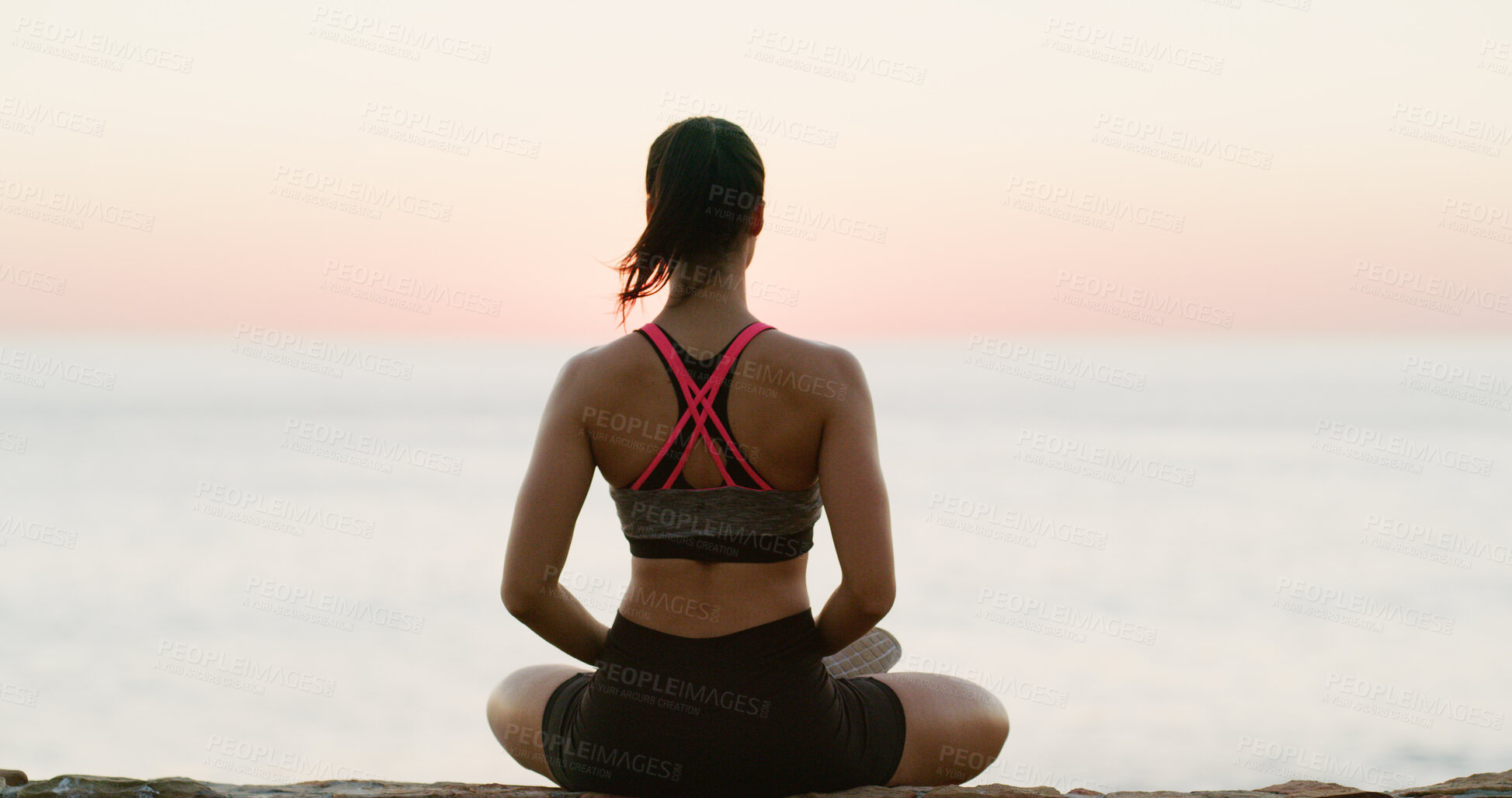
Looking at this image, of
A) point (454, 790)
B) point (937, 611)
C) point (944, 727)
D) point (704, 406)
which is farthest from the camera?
point (937, 611)

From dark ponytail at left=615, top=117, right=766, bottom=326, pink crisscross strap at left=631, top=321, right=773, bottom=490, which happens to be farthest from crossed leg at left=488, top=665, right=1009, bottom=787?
dark ponytail at left=615, top=117, right=766, bottom=326

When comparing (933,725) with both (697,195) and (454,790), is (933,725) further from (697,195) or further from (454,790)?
(697,195)

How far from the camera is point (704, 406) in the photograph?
205cm

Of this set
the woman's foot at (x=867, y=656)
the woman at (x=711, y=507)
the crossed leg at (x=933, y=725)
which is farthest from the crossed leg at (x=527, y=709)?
the woman's foot at (x=867, y=656)

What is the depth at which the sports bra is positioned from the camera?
2061 mm

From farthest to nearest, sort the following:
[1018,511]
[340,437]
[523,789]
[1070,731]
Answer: [340,437], [1018,511], [1070,731], [523,789]

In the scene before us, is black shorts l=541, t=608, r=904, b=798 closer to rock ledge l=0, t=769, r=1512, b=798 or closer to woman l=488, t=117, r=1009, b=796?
woman l=488, t=117, r=1009, b=796

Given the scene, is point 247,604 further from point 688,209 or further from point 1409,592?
point 1409,592

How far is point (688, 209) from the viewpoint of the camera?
211cm

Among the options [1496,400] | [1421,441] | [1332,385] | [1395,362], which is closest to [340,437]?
[1421,441]

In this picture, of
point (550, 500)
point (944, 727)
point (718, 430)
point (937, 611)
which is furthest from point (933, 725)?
point (937, 611)

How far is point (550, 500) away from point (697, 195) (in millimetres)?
641

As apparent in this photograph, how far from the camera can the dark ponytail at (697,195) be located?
2102 millimetres

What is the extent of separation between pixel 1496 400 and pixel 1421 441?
42.2 ft
